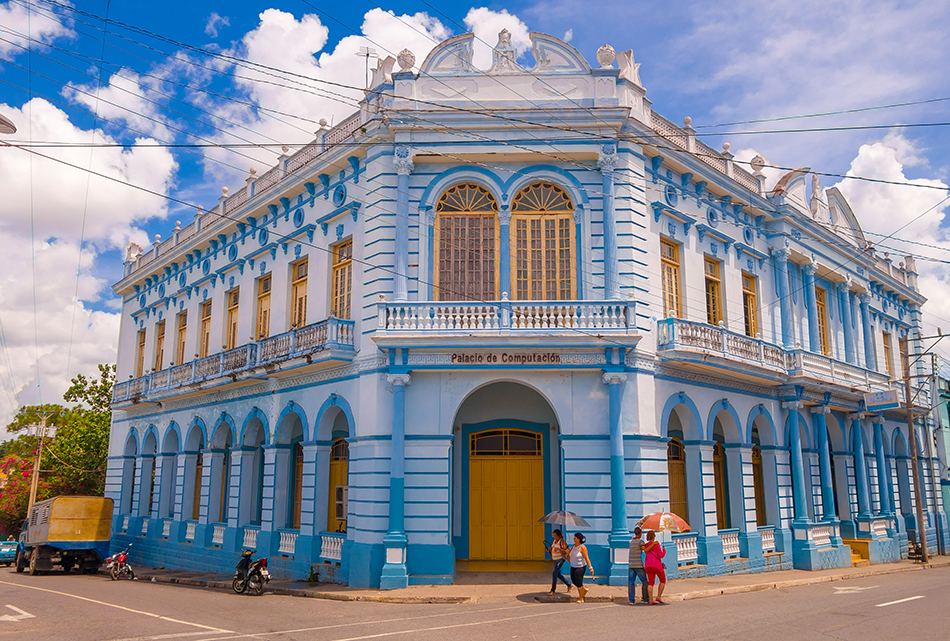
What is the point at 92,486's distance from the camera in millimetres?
38375

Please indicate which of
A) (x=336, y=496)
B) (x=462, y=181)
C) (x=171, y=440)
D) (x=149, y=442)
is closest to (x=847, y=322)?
(x=462, y=181)

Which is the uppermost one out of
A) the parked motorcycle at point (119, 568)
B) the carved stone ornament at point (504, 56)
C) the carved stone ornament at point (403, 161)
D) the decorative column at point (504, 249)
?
the carved stone ornament at point (504, 56)

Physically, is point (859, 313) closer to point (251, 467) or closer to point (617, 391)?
point (617, 391)

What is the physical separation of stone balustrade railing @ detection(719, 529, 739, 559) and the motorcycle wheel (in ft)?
36.2

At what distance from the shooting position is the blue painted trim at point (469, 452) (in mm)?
17969

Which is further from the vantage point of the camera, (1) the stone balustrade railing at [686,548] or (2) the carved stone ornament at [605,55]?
(2) the carved stone ornament at [605,55]

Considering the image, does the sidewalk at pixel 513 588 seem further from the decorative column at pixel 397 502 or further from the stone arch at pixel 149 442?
the stone arch at pixel 149 442

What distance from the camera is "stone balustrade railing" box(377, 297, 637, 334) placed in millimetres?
16406

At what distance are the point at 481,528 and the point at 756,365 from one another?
8452 millimetres

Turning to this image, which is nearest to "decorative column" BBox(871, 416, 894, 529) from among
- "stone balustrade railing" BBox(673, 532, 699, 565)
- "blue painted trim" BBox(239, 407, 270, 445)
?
"stone balustrade railing" BBox(673, 532, 699, 565)

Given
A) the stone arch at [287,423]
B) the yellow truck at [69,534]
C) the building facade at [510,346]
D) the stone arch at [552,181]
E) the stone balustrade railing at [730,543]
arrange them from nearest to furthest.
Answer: the building facade at [510,346]
the stone arch at [552,181]
the stone balustrade railing at [730,543]
the stone arch at [287,423]
the yellow truck at [69,534]

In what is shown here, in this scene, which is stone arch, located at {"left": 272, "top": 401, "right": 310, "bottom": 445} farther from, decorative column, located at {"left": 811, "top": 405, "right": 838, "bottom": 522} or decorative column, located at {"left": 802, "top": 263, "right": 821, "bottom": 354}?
decorative column, located at {"left": 802, "top": 263, "right": 821, "bottom": 354}

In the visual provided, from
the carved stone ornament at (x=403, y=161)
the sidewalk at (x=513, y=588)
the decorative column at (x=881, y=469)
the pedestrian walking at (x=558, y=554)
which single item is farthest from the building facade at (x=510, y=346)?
the decorative column at (x=881, y=469)

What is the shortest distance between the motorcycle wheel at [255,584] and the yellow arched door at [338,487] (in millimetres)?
2613
